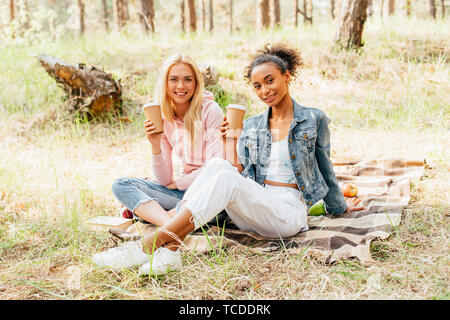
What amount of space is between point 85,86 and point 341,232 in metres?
4.15

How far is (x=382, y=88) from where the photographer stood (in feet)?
18.4

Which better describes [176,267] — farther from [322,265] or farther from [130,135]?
[130,135]

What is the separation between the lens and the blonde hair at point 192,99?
2701mm

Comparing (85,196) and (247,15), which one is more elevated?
(247,15)

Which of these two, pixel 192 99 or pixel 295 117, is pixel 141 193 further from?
pixel 295 117

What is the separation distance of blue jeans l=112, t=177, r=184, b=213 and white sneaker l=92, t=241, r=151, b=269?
21.0 inches

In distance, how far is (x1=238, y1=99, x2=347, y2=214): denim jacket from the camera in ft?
7.96

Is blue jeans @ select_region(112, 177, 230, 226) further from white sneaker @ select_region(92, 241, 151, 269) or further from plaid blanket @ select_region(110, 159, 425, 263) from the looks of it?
white sneaker @ select_region(92, 241, 151, 269)

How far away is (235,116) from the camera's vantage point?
214 cm

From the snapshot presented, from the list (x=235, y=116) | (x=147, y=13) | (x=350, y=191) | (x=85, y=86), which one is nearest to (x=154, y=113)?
(x=235, y=116)

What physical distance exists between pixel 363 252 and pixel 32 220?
2.42 meters

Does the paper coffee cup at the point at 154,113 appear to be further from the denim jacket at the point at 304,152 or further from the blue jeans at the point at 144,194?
the denim jacket at the point at 304,152

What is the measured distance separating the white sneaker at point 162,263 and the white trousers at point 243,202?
211 mm
